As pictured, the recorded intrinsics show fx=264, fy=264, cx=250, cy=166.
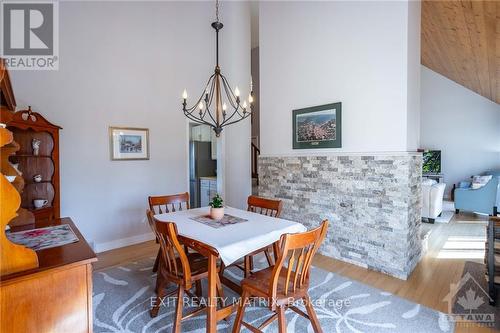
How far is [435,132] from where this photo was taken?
8.36 meters

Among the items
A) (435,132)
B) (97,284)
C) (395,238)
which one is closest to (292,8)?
(395,238)

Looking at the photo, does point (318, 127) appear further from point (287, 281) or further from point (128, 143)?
point (128, 143)

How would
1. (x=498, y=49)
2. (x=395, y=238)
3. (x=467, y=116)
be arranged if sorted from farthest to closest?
1. (x=467, y=116)
2. (x=498, y=49)
3. (x=395, y=238)

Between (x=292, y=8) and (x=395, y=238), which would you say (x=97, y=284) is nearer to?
(x=395, y=238)

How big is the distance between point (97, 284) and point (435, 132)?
9608 mm

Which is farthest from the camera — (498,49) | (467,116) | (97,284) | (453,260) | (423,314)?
(467,116)

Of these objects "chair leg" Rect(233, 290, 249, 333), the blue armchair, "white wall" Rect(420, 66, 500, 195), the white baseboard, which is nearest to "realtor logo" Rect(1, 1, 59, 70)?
the white baseboard

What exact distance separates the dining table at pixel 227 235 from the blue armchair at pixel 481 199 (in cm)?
510

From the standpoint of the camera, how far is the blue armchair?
510 cm

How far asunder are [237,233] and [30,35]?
350cm

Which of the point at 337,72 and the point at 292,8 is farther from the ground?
the point at 292,8

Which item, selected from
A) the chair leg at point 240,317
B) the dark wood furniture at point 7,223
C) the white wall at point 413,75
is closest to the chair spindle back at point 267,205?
the chair leg at point 240,317

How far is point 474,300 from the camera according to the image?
8.03 ft

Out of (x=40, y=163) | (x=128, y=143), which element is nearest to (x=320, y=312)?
(x=128, y=143)
